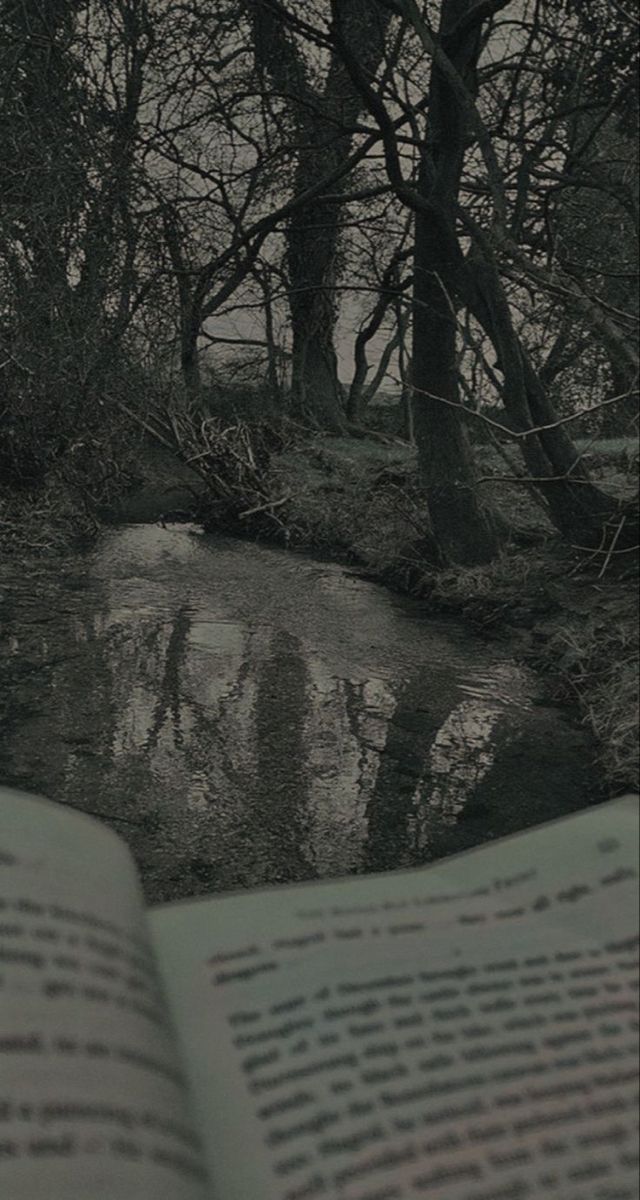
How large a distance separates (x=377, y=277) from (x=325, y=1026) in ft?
18.2

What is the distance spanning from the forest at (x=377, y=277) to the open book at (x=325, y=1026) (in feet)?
6.02

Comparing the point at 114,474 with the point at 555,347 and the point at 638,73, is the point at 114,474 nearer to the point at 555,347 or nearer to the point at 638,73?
the point at 555,347

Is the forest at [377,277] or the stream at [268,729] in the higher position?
the forest at [377,277]

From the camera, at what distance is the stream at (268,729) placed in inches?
95.7

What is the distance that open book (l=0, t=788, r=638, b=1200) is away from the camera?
77 cm

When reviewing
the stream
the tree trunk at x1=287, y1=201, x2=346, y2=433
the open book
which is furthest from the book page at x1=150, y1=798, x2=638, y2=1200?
the tree trunk at x1=287, y1=201, x2=346, y2=433

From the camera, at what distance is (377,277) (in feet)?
20.0

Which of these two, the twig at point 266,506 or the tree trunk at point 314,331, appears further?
the tree trunk at point 314,331

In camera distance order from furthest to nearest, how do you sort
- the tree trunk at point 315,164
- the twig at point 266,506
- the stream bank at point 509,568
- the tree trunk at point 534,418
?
the twig at point 266,506 → the tree trunk at point 315,164 → the tree trunk at point 534,418 → the stream bank at point 509,568

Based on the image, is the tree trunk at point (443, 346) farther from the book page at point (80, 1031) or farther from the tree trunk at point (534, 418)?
the book page at point (80, 1031)

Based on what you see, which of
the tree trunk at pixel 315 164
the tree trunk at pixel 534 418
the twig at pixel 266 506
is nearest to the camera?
the tree trunk at pixel 534 418

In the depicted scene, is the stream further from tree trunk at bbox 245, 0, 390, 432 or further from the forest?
tree trunk at bbox 245, 0, 390, 432

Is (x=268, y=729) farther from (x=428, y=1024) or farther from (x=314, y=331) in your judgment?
(x=314, y=331)

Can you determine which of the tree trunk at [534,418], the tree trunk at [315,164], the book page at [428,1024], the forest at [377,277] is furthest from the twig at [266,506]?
the book page at [428,1024]
